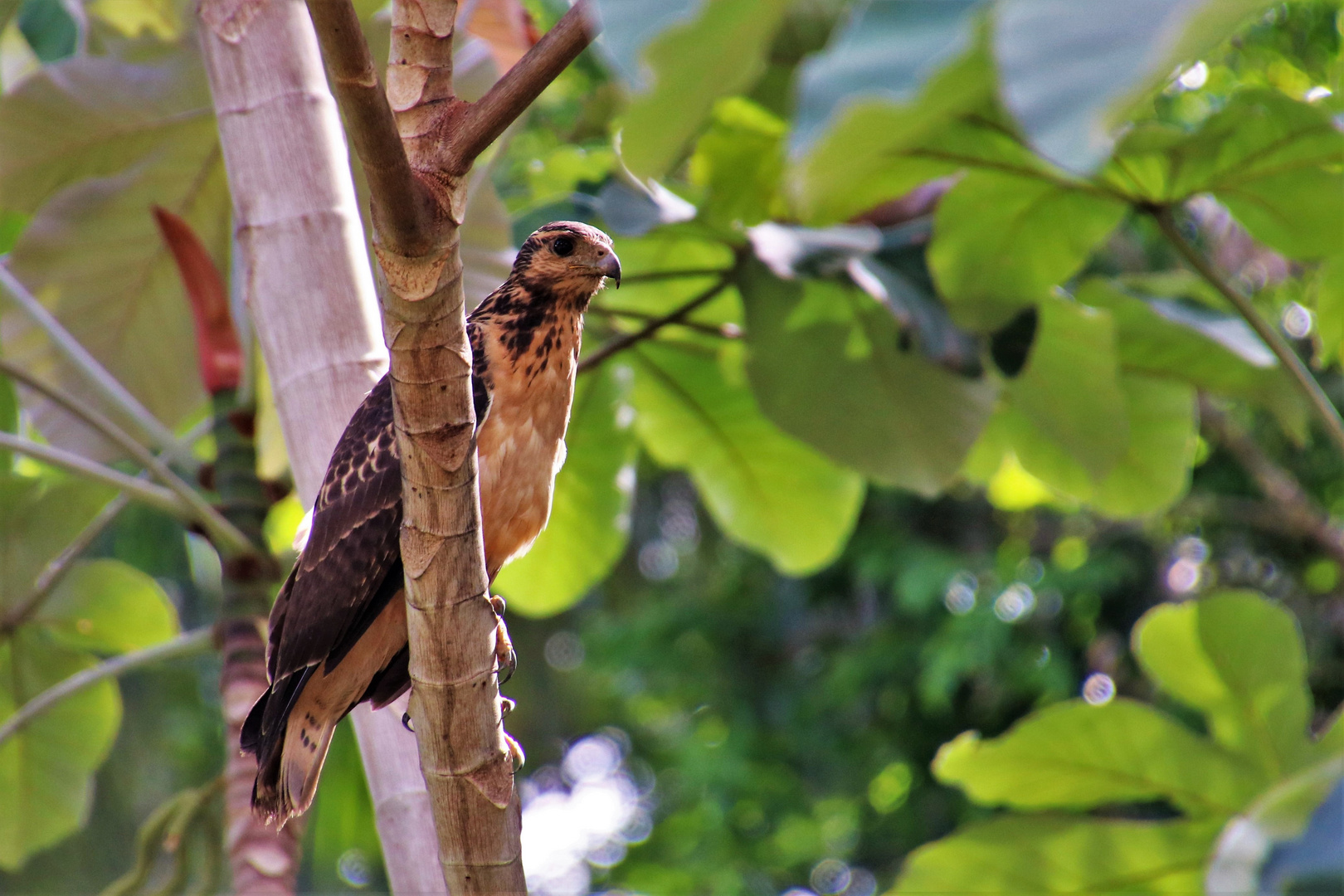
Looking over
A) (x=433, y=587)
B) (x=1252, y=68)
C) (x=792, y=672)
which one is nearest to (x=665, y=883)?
(x=792, y=672)

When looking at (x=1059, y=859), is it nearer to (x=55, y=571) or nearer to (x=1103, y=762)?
(x=1103, y=762)

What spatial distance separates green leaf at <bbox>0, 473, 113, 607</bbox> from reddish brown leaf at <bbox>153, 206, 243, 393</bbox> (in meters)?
0.44

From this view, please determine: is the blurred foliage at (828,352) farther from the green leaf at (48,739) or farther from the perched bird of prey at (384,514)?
the perched bird of prey at (384,514)

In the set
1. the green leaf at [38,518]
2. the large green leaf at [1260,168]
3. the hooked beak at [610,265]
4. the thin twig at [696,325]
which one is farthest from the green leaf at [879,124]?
the green leaf at [38,518]

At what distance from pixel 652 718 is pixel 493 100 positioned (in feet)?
36.1

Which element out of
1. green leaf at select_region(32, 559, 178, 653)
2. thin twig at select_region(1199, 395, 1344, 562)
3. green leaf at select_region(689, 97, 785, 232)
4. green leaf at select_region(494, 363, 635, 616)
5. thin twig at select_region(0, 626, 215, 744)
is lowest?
thin twig at select_region(1199, 395, 1344, 562)

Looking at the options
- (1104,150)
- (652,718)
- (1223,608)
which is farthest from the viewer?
(652,718)

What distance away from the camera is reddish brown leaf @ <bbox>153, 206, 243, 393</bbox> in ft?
8.51

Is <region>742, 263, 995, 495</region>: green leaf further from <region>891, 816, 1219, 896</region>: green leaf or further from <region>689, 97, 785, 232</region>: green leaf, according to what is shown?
<region>891, 816, 1219, 896</region>: green leaf

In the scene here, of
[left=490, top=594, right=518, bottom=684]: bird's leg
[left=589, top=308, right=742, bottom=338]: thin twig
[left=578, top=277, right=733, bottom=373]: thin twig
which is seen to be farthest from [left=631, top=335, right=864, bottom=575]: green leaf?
[left=490, top=594, right=518, bottom=684]: bird's leg

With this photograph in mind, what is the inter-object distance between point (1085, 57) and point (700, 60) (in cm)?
28

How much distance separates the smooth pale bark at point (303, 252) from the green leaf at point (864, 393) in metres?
0.95

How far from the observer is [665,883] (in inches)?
383

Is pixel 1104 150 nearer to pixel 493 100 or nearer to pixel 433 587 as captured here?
pixel 493 100
